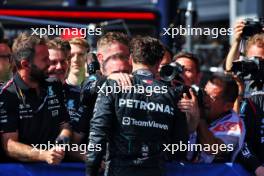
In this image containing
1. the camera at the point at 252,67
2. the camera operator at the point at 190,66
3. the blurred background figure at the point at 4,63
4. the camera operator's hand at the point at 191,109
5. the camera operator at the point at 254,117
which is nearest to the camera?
the camera operator's hand at the point at 191,109

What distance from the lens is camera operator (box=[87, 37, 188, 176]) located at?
3.80 m

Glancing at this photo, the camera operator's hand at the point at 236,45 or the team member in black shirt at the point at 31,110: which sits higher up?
the camera operator's hand at the point at 236,45

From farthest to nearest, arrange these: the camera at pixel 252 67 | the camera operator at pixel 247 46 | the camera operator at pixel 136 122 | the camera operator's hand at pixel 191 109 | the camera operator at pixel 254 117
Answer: the camera operator at pixel 247 46 → the camera at pixel 252 67 → the camera operator at pixel 254 117 → the camera operator's hand at pixel 191 109 → the camera operator at pixel 136 122

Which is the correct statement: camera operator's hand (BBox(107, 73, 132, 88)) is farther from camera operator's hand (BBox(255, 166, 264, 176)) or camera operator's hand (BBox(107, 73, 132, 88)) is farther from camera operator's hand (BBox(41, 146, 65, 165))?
camera operator's hand (BBox(255, 166, 264, 176))

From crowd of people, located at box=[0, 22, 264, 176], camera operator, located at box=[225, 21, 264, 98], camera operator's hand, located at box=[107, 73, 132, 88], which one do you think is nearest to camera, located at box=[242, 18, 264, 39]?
camera operator, located at box=[225, 21, 264, 98]

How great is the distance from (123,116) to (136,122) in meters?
0.09

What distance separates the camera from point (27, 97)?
4.04 m

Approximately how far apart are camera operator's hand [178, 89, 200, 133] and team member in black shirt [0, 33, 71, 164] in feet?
2.50

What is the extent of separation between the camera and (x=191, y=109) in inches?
162

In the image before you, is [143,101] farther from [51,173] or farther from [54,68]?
[54,68]

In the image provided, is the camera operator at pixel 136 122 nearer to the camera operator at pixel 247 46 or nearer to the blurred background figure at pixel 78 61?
the camera operator at pixel 247 46

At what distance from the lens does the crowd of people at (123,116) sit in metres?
3.83

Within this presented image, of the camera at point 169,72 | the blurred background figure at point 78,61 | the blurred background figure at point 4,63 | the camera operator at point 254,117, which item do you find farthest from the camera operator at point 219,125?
the blurred background figure at point 4,63

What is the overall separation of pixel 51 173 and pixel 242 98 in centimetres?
166
